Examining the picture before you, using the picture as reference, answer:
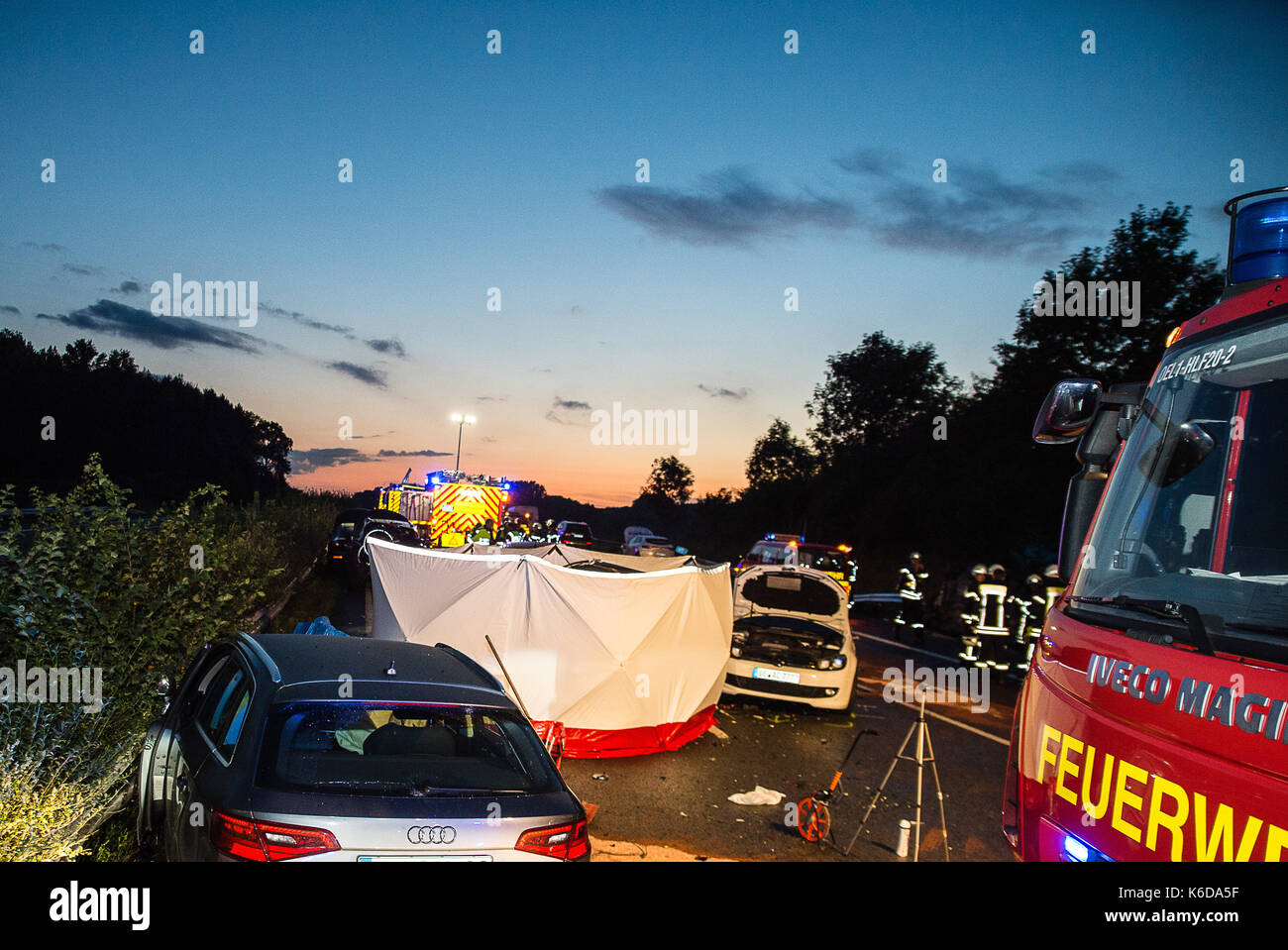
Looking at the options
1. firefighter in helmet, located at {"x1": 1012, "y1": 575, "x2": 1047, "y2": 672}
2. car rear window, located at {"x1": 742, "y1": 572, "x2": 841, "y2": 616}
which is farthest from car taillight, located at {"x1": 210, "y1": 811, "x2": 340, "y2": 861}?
firefighter in helmet, located at {"x1": 1012, "y1": 575, "x2": 1047, "y2": 672}

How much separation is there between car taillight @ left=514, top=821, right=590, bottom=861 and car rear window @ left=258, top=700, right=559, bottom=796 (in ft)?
0.65

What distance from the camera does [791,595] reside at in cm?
1059

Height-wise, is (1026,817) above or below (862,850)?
above

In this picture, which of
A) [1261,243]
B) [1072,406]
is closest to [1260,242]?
[1261,243]

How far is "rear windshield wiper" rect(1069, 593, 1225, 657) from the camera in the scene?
215 cm

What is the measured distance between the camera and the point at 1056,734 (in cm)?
263

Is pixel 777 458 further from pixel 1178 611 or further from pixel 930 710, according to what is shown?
pixel 1178 611

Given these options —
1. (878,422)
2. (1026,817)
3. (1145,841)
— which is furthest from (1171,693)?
(878,422)

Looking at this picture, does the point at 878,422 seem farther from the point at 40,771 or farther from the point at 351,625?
the point at 40,771

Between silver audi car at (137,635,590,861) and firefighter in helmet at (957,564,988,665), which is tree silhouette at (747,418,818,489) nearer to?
firefighter in helmet at (957,564,988,665)

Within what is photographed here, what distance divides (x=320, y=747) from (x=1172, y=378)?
373 cm

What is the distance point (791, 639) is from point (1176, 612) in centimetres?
758

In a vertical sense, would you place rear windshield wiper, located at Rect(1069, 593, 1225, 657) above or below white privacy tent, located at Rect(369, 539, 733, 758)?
above

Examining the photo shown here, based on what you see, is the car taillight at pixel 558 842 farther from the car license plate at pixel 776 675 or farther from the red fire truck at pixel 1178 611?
the car license plate at pixel 776 675
